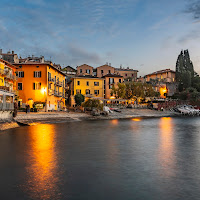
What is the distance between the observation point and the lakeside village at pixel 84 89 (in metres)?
50.6

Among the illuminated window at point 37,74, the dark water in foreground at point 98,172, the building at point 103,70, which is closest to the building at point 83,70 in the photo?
the building at point 103,70

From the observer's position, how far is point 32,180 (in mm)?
10742

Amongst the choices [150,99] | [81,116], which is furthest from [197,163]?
[150,99]

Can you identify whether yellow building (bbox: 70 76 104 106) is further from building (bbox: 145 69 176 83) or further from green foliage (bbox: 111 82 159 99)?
building (bbox: 145 69 176 83)

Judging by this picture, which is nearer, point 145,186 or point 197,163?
point 145,186

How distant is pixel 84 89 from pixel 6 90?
141 ft

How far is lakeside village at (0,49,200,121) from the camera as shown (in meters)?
50.6

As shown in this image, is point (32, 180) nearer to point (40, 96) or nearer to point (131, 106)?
point (40, 96)

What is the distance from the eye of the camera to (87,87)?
270 ft

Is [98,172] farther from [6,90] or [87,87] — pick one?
[87,87]

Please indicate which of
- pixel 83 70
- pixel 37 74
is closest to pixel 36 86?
pixel 37 74

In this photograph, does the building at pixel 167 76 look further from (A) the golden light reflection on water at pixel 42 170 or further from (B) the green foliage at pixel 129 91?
(A) the golden light reflection on water at pixel 42 170

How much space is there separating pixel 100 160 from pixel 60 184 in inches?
203

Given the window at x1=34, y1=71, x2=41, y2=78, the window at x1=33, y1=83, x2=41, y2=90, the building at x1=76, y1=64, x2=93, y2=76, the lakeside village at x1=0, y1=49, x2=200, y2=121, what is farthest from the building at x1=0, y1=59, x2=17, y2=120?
the building at x1=76, y1=64, x2=93, y2=76
